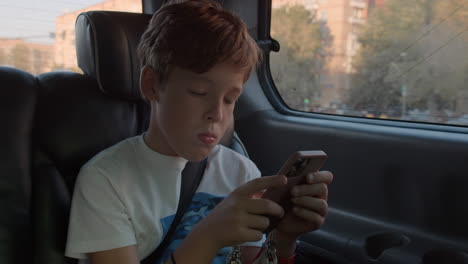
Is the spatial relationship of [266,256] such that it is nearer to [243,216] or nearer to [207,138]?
[243,216]

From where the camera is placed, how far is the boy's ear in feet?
3.93

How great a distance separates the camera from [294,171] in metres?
1.08

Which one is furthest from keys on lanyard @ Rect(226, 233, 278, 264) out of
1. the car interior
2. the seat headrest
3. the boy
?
the seat headrest

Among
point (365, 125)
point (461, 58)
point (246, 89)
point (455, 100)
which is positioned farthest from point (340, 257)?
point (246, 89)

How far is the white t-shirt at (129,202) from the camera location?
1.11m

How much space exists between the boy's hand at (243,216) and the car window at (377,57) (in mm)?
971

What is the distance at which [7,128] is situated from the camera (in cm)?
123

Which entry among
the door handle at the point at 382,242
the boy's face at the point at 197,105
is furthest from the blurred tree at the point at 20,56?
the door handle at the point at 382,242

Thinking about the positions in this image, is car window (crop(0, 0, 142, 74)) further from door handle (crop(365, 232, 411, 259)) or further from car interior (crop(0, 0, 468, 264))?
door handle (crop(365, 232, 411, 259))

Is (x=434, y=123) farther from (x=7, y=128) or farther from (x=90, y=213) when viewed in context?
(x=7, y=128)

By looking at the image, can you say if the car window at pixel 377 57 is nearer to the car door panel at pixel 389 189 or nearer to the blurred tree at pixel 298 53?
the blurred tree at pixel 298 53

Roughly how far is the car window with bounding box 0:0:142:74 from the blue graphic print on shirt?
3.12 ft

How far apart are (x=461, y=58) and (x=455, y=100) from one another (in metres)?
0.15

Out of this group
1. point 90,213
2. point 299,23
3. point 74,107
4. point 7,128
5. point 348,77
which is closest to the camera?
point 90,213
